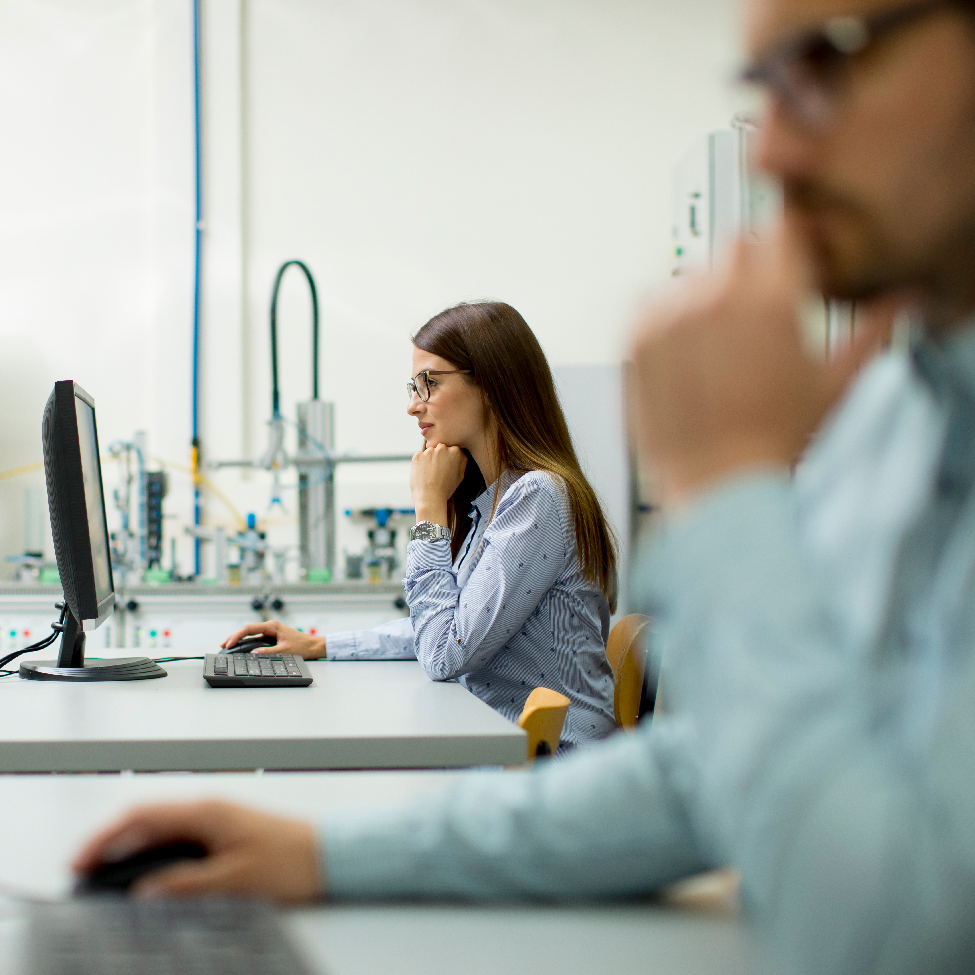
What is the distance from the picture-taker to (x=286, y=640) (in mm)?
1953

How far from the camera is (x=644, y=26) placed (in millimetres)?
4062

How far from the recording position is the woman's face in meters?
2.00

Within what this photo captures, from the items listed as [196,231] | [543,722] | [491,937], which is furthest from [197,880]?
[196,231]

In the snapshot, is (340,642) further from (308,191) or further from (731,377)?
(308,191)

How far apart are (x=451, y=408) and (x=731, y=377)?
62.5 inches

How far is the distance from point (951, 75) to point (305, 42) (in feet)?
13.1

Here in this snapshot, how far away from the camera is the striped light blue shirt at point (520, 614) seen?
1672 mm

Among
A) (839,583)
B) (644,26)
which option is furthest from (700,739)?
(644,26)

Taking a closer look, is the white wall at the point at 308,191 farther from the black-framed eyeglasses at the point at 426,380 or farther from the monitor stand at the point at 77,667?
the monitor stand at the point at 77,667

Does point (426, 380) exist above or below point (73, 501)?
above

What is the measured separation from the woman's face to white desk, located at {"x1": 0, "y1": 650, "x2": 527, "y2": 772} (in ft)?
2.16

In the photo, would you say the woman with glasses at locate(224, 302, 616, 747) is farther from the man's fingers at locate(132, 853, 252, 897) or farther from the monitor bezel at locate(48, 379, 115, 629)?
the man's fingers at locate(132, 853, 252, 897)

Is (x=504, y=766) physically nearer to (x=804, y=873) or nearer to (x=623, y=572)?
(x=804, y=873)

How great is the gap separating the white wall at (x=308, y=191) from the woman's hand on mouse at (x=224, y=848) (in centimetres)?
337
